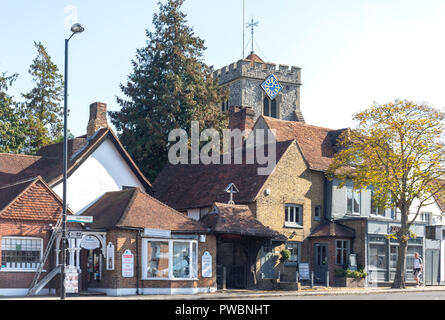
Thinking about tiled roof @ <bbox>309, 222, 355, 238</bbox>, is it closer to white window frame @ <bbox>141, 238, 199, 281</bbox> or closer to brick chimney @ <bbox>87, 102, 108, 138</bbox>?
white window frame @ <bbox>141, 238, 199, 281</bbox>

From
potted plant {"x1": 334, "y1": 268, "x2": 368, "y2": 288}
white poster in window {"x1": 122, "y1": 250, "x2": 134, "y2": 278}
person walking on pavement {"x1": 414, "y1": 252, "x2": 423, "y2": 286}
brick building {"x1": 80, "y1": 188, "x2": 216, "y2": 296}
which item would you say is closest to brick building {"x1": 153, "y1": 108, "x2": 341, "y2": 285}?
potted plant {"x1": 334, "y1": 268, "x2": 368, "y2": 288}

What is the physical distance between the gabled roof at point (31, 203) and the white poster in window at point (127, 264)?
3549mm

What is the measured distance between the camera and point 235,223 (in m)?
35.4

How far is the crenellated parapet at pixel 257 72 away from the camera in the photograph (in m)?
78.2

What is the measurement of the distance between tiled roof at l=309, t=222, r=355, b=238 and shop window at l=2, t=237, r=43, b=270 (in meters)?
17.7

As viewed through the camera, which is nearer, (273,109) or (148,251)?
(148,251)

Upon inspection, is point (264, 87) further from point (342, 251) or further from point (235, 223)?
point (235, 223)

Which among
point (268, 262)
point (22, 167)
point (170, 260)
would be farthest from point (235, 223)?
point (22, 167)

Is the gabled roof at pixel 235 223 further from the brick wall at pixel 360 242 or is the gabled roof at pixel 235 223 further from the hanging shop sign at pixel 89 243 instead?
the brick wall at pixel 360 242

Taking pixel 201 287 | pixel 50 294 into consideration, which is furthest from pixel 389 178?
pixel 50 294

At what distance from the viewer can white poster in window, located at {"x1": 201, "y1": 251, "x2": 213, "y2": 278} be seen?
110 ft

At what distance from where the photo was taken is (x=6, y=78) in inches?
2168

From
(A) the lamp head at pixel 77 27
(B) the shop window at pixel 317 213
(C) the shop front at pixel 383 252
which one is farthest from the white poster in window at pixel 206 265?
(A) the lamp head at pixel 77 27

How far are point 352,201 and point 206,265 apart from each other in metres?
14.9
